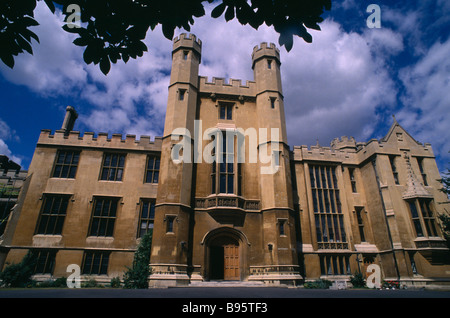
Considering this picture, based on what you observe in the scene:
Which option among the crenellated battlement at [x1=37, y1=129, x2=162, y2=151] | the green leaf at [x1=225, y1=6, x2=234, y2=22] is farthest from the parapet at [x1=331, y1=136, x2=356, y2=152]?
the green leaf at [x1=225, y1=6, x2=234, y2=22]

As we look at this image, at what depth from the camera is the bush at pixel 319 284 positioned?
1338cm

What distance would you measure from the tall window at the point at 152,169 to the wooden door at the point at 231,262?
20.7ft

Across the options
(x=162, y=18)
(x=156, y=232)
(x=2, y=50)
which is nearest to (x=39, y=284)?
(x=156, y=232)

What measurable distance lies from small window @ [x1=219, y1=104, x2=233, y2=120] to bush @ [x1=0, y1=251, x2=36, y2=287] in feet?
44.8

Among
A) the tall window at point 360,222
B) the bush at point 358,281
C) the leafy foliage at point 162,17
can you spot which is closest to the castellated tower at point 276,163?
the bush at point 358,281

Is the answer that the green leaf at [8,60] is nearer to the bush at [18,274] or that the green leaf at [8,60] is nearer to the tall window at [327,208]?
the bush at [18,274]

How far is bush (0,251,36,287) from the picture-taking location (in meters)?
12.5

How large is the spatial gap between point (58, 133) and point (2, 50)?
1647 cm

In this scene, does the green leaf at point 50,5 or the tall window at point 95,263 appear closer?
the green leaf at point 50,5

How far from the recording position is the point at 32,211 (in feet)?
48.8

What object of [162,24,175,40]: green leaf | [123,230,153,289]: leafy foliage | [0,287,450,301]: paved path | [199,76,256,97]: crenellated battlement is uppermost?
[199,76,256,97]: crenellated battlement

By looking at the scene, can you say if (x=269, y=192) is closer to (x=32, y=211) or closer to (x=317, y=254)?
(x=317, y=254)

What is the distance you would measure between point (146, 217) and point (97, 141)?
608 cm

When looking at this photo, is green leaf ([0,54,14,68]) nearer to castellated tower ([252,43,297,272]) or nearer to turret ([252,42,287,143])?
castellated tower ([252,43,297,272])
